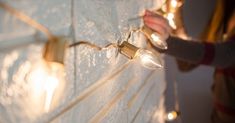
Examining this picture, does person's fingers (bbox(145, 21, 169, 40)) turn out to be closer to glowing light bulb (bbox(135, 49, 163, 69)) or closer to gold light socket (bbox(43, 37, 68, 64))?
glowing light bulb (bbox(135, 49, 163, 69))

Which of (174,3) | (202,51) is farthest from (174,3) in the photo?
(202,51)

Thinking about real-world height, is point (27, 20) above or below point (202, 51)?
above

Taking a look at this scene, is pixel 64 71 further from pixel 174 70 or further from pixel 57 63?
pixel 174 70

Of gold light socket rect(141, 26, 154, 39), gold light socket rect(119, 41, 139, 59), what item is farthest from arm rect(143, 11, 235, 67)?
gold light socket rect(119, 41, 139, 59)

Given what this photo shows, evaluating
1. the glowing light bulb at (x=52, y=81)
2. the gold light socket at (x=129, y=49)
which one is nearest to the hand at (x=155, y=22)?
the gold light socket at (x=129, y=49)

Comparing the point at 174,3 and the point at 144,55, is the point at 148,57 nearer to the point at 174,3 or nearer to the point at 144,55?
the point at 144,55

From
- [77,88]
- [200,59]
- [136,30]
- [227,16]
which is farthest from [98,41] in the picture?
[227,16]

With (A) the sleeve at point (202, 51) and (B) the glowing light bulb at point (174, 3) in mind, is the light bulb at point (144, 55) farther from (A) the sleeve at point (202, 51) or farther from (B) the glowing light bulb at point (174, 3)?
(B) the glowing light bulb at point (174, 3)
